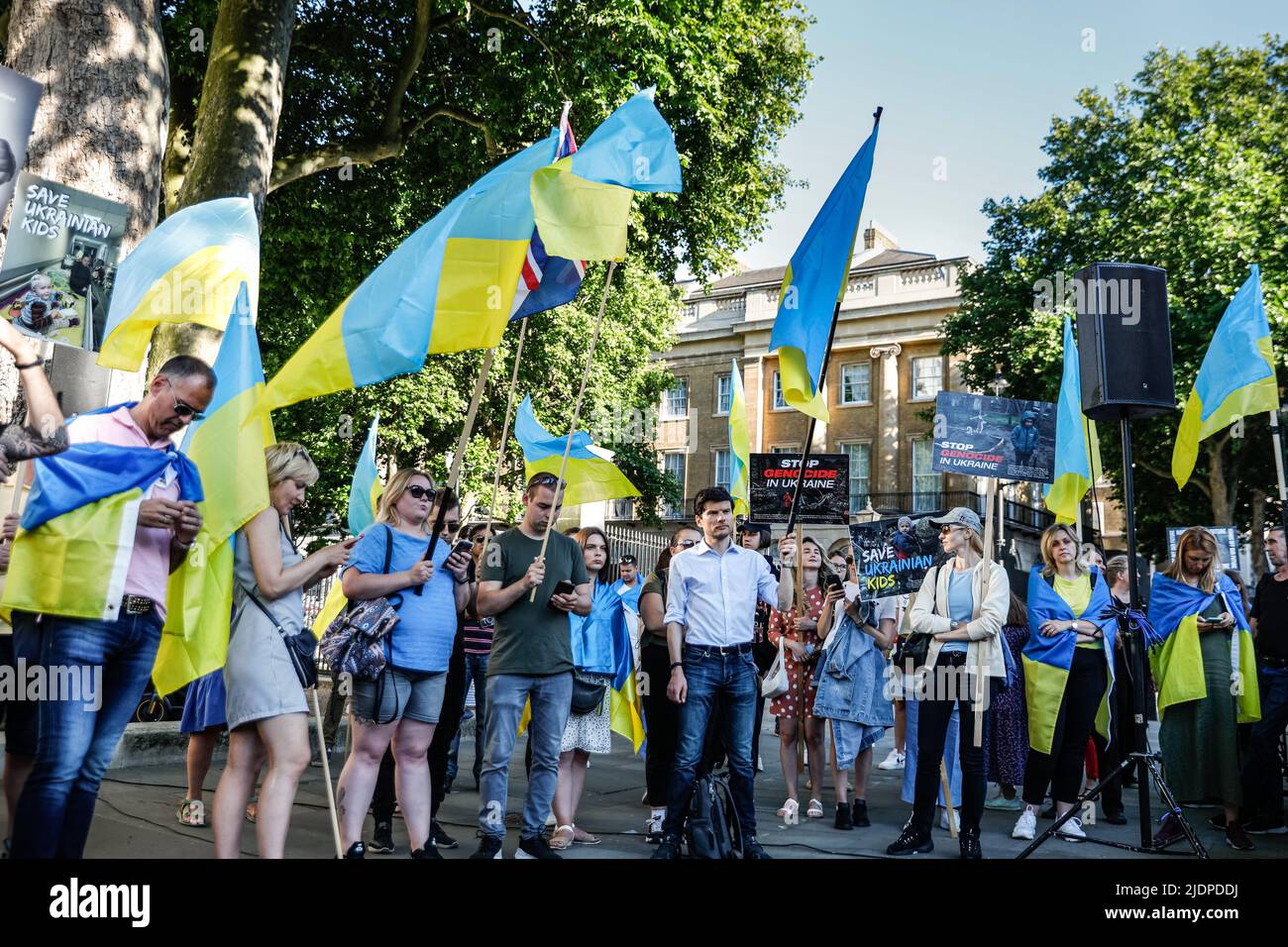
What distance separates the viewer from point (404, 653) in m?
4.97

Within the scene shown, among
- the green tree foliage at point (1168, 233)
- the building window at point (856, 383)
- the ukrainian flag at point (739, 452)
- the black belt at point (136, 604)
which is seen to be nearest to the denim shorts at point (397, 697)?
the black belt at point (136, 604)

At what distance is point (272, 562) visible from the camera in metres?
4.34

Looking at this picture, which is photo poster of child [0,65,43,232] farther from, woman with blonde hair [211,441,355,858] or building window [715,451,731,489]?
building window [715,451,731,489]

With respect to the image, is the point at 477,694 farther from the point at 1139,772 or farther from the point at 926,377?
the point at 926,377

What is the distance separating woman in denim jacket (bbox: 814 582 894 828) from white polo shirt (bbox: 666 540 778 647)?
1.60 m

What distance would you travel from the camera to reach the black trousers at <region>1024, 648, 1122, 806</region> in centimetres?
711

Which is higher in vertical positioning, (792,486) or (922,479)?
(922,479)

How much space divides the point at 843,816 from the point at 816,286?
356 cm

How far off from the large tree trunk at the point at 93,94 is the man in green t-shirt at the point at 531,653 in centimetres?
344

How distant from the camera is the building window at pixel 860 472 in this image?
40250 millimetres

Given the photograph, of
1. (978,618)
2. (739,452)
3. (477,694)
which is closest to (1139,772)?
(978,618)

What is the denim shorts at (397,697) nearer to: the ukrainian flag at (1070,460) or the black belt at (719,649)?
the black belt at (719,649)
